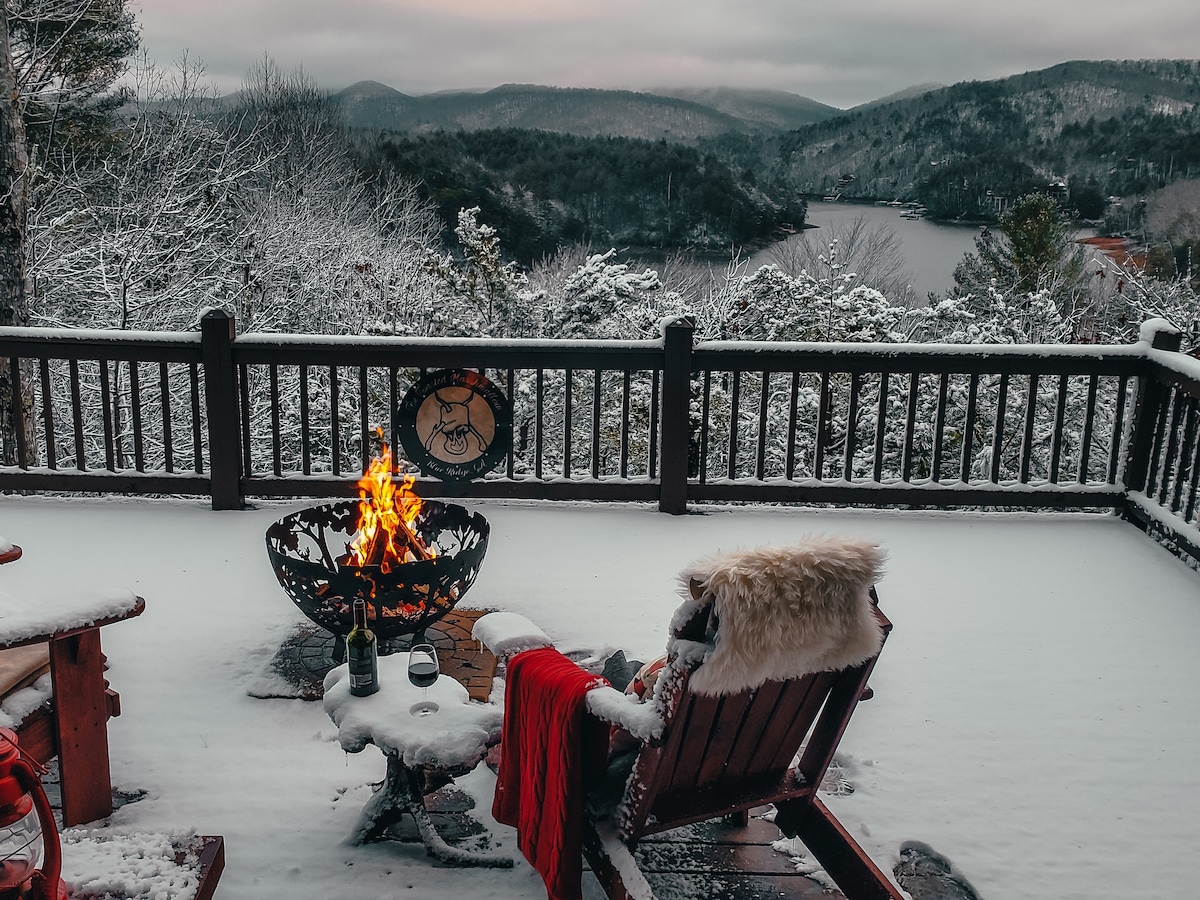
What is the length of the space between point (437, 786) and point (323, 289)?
624 inches

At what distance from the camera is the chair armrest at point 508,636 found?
2369 millimetres

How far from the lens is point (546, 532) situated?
488 cm

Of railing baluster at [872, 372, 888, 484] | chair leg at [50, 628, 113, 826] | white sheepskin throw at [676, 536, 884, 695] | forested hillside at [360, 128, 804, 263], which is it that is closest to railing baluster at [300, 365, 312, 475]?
chair leg at [50, 628, 113, 826]

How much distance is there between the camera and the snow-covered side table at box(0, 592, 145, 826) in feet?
6.93

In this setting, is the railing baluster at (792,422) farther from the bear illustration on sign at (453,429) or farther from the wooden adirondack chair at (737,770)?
the wooden adirondack chair at (737,770)

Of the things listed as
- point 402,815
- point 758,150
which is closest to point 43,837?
point 402,815

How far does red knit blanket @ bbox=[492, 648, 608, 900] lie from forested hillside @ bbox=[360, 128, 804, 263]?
23.8 m

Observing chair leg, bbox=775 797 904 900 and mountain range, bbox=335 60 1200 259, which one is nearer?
chair leg, bbox=775 797 904 900

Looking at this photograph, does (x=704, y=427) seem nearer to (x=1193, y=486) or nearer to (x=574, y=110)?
(x=1193, y=486)

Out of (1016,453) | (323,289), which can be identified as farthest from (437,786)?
(323,289)

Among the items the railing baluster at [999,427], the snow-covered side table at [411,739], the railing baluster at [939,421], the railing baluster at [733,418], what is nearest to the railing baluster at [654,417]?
the railing baluster at [733,418]

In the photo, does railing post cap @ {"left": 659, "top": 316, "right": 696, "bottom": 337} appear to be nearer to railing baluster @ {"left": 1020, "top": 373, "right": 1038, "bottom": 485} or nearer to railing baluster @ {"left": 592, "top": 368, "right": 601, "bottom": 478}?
railing baluster @ {"left": 592, "top": 368, "right": 601, "bottom": 478}

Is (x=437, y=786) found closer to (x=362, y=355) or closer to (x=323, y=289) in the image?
(x=362, y=355)

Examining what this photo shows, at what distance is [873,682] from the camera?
3412 mm
